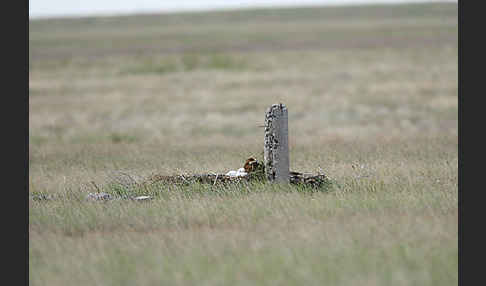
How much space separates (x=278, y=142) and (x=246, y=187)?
0.76 metres

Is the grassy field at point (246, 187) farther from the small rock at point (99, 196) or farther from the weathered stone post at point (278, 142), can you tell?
the weathered stone post at point (278, 142)

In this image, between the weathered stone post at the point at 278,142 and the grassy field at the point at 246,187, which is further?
the weathered stone post at the point at 278,142

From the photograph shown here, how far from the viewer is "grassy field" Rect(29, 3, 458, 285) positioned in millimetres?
6461

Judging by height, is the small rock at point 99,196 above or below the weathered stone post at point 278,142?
Answer: below

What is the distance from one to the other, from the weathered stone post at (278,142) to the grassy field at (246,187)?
1.07 feet

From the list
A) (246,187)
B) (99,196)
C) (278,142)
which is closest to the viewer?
(99,196)

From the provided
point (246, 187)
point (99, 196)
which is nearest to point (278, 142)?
A: point (246, 187)

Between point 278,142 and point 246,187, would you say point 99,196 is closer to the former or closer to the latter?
point 246,187

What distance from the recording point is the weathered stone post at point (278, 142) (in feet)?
32.2

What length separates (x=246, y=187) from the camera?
970cm

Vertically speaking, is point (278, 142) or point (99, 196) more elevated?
point (278, 142)

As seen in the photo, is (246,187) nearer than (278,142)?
Yes

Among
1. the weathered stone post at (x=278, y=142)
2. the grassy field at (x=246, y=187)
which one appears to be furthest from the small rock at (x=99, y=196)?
the weathered stone post at (x=278, y=142)

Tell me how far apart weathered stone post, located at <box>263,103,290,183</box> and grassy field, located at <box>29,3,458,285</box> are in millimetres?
327
